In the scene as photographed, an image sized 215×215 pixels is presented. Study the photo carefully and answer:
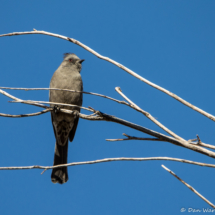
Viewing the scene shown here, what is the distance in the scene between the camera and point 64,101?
21.1 ft

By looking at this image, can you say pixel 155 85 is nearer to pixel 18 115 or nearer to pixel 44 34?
pixel 44 34

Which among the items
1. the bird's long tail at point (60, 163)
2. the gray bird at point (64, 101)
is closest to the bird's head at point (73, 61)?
the gray bird at point (64, 101)

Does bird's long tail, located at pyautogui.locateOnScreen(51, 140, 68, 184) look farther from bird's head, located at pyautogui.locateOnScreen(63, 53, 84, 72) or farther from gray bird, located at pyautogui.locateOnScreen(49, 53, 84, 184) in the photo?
bird's head, located at pyautogui.locateOnScreen(63, 53, 84, 72)

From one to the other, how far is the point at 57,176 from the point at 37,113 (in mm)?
2849

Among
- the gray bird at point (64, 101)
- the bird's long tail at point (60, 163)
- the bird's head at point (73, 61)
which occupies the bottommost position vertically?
the bird's long tail at point (60, 163)

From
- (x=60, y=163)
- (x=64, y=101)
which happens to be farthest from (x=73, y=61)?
(x=60, y=163)

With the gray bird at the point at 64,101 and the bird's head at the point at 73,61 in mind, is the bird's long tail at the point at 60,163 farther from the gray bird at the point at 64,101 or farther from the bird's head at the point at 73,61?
the bird's head at the point at 73,61

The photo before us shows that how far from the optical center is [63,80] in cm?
651

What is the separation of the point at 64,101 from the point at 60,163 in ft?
4.57

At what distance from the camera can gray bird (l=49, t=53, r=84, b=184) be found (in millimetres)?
6457

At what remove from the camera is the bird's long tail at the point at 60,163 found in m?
6.52

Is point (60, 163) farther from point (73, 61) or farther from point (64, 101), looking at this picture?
point (73, 61)

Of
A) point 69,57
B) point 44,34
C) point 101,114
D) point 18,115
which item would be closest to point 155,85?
point 101,114

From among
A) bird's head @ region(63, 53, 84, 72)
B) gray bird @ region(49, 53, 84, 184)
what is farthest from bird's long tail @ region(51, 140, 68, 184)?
bird's head @ region(63, 53, 84, 72)
